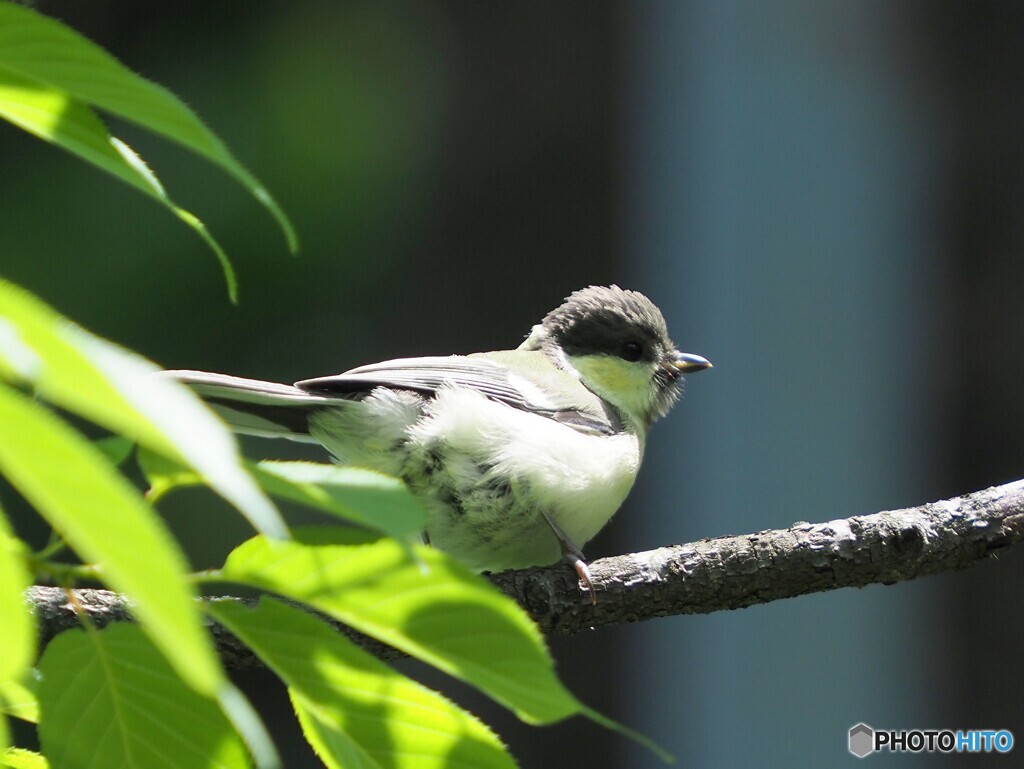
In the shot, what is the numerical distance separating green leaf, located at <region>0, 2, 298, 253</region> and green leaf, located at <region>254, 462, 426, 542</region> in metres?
0.19

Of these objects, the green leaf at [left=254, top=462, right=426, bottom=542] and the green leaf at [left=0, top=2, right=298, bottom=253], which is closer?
the green leaf at [left=254, top=462, right=426, bottom=542]

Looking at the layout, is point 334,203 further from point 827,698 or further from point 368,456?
point 827,698

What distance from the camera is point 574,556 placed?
190cm

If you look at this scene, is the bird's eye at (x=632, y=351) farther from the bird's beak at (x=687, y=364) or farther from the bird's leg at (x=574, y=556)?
the bird's leg at (x=574, y=556)

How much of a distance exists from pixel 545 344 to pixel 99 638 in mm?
2265

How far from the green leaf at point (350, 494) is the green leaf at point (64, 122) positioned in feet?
0.67

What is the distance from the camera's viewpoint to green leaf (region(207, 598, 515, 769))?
0.72 metres

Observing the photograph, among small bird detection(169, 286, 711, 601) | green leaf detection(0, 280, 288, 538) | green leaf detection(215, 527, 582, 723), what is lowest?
small bird detection(169, 286, 711, 601)

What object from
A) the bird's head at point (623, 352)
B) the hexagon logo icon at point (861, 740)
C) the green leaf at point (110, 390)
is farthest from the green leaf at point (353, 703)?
the hexagon logo icon at point (861, 740)

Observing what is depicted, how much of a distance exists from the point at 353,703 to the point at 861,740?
3573mm

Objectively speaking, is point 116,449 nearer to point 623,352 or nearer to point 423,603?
point 423,603

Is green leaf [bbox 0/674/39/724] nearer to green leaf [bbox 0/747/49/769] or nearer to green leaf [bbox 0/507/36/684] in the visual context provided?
green leaf [bbox 0/747/49/769]

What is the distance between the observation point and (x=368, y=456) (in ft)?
7.16

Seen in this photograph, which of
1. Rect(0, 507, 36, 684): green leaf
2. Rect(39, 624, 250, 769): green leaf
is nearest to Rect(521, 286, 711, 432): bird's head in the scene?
Rect(39, 624, 250, 769): green leaf
